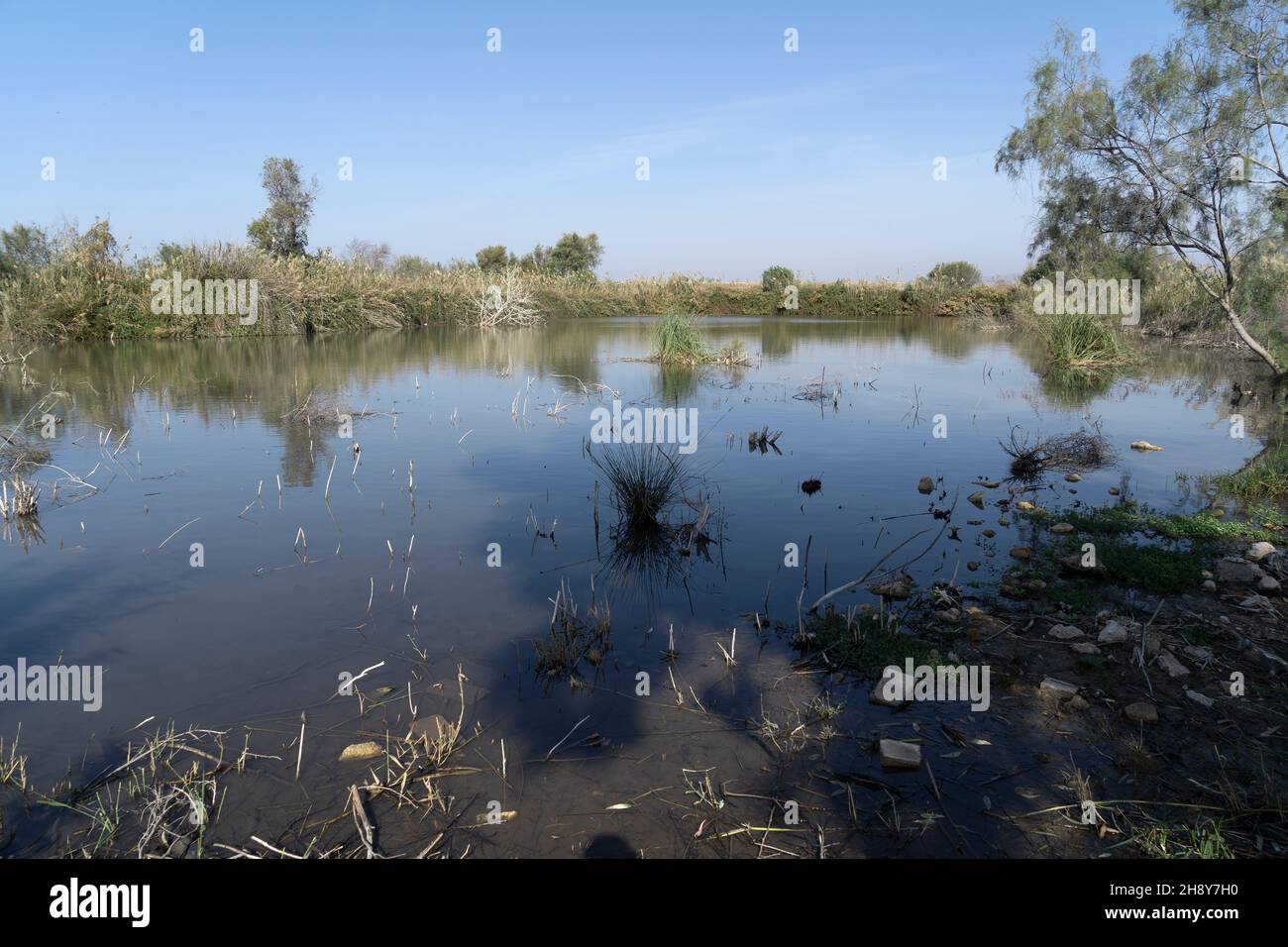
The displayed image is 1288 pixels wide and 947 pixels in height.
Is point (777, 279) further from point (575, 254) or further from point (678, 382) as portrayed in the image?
point (678, 382)

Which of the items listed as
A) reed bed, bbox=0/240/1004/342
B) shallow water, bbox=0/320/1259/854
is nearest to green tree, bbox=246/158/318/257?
reed bed, bbox=0/240/1004/342

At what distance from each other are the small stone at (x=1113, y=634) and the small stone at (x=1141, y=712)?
75 cm

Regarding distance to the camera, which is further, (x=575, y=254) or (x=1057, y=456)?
(x=575, y=254)

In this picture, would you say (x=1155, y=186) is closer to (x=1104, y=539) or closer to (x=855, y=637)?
(x=1104, y=539)

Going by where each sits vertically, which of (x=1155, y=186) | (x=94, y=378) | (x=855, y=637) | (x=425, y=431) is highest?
(x=1155, y=186)

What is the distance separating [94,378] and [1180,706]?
19322 mm

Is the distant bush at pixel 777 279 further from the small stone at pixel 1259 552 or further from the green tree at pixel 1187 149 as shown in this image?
the small stone at pixel 1259 552

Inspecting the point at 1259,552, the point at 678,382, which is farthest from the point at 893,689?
the point at 678,382

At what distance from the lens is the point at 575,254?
53.5 m

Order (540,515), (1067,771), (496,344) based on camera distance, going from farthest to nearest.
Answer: (496,344) < (540,515) < (1067,771)

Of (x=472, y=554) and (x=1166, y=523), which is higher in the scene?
(x=1166, y=523)

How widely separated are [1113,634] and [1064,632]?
0.85 feet
